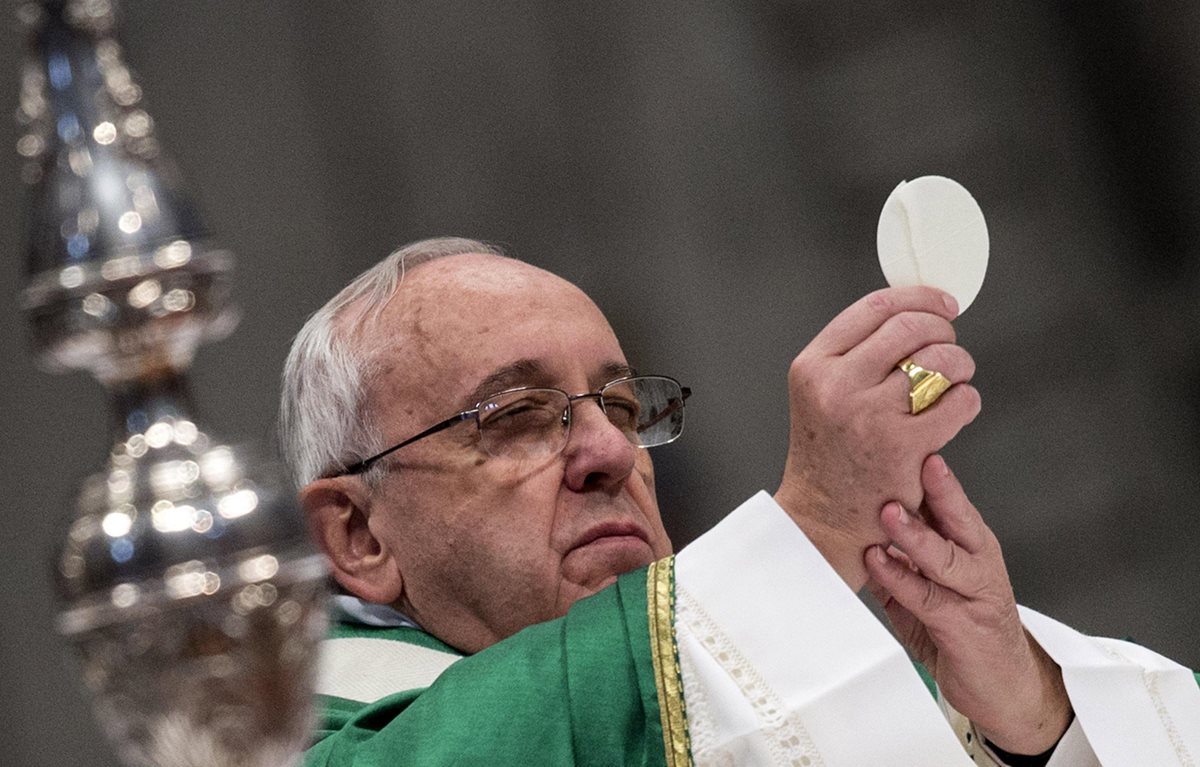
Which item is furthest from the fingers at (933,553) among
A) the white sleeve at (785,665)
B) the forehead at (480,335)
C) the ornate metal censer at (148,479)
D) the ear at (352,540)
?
the ornate metal censer at (148,479)

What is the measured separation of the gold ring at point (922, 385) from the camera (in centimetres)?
198

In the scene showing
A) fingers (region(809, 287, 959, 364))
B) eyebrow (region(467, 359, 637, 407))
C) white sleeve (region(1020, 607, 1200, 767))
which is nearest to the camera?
fingers (region(809, 287, 959, 364))

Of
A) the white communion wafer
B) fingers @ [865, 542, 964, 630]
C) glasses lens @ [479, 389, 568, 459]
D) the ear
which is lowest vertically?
the ear

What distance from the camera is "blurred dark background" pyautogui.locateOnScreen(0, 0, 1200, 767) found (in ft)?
13.7

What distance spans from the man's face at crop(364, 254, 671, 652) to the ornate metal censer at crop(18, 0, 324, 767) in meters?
1.62

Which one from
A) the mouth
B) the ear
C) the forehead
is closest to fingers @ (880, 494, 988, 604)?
the mouth

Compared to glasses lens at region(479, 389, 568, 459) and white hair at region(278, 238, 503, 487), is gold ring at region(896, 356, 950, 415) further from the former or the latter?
white hair at region(278, 238, 503, 487)

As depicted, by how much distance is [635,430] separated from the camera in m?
2.90

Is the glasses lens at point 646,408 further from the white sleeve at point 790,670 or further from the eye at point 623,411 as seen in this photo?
the white sleeve at point 790,670

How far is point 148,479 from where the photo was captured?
960 mm

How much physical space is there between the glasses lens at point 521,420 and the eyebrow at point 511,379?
3 centimetres

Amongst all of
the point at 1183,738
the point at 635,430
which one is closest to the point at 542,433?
the point at 635,430

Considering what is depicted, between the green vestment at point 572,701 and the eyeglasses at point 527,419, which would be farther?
the eyeglasses at point 527,419

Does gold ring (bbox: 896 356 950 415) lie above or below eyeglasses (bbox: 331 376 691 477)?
above
